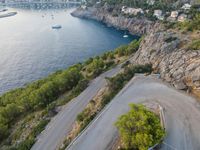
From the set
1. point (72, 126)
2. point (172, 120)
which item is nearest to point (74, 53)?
point (72, 126)

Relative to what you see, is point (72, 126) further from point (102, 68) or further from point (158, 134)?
point (102, 68)

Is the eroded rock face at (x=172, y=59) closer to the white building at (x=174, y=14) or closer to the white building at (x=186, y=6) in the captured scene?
the white building at (x=174, y=14)

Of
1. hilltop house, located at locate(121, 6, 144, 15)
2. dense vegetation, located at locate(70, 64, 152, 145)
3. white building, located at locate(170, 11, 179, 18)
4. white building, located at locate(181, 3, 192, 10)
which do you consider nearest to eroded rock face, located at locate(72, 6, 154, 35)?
hilltop house, located at locate(121, 6, 144, 15)

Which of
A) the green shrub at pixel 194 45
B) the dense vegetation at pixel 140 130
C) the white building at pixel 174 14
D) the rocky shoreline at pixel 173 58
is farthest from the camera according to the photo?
the white building at pixel 174 14

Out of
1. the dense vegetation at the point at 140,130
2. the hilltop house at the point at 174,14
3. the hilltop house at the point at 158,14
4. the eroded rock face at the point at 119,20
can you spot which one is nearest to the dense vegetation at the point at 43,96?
the dense vegetation at the point at 140,130

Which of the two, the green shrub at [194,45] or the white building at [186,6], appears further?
the white building at [186,6]

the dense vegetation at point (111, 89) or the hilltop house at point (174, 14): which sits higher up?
the dense vegetation at point (111, 89)
